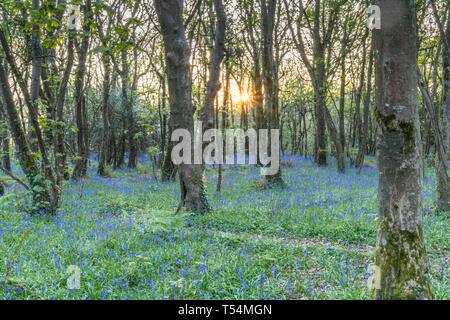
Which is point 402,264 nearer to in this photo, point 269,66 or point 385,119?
point 385,119

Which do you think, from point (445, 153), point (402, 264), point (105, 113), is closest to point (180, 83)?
Answer: point (402, 264)

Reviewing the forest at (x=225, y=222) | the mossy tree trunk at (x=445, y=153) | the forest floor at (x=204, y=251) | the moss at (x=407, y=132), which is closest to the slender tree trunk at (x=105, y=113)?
the forest at (x=225, y=222)

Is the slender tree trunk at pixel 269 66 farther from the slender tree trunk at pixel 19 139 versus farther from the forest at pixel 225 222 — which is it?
the slender tree trunk at pixel 19 139

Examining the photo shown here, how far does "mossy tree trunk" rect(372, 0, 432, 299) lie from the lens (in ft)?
8.67

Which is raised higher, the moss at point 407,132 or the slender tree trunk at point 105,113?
the slender tree trunk at point 105,113

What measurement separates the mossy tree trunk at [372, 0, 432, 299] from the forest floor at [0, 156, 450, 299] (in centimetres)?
72

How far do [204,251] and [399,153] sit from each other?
347 centimetres

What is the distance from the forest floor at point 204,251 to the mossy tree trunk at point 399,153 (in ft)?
2.37

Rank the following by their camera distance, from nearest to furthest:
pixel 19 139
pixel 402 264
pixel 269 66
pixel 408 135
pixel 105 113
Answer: pixel 408 135 < pixel 402 264 < pixel 19 139 < pixel 269 66 < pixel 105 113

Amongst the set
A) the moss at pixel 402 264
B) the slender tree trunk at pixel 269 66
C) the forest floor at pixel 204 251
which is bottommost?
the forest floor at pixel 204 251

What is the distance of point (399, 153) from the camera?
2.66m

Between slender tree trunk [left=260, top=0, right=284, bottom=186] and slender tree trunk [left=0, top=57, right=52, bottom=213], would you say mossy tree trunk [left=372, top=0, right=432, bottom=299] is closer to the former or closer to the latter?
slender tree trunk [left=0, top=57, right=52, bottom=213]

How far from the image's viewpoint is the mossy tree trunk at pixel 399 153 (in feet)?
8.67
